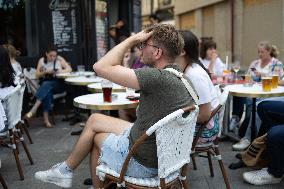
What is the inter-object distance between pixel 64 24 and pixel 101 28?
1.66m

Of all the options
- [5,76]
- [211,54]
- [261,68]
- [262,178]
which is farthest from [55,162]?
[261,68]

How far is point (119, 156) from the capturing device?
2.65 m

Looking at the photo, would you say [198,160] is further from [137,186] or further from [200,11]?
[200,11]

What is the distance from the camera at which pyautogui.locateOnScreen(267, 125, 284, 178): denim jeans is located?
3527mm

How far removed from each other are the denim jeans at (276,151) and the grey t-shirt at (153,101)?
52.2 inches

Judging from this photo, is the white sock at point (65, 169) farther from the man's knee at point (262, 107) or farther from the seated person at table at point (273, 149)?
the man's knee at point (262, 107)

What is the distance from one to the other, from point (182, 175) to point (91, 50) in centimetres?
557

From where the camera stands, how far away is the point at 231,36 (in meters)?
15.7

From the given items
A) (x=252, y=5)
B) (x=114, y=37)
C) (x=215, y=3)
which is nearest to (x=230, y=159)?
(x=114, y=37)

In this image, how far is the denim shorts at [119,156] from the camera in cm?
254

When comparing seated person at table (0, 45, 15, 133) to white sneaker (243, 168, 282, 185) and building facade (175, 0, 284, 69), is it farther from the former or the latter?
building facade (175, 0, 284, 69)

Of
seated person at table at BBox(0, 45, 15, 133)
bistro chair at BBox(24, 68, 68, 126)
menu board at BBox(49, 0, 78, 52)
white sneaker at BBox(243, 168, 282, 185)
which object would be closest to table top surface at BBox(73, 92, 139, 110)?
seated person at table at BBox(0, 45, 15, 133)

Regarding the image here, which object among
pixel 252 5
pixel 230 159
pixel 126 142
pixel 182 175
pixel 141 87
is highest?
pixel 252 5

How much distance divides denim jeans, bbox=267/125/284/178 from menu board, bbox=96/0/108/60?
5.59 meters
